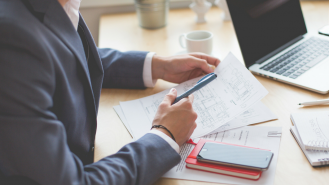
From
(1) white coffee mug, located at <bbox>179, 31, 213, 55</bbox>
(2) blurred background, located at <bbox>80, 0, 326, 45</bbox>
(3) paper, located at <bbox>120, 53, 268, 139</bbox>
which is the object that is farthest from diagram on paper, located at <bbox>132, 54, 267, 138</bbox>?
(2) blurred background, located at <bbox>80, 0, 326, 45</bbox>

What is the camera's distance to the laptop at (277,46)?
0.90 metres

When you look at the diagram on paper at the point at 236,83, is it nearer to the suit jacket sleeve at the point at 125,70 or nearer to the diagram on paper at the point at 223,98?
the diagram on paper at the point at 223,98

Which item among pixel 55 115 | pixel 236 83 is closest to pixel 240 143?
pixel 236 83

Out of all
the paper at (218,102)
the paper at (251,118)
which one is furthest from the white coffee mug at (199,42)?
the paper at (251,118)

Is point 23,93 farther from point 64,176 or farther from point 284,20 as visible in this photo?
point 284,20

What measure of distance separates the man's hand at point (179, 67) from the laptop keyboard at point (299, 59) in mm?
209

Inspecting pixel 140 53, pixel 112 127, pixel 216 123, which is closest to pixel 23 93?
pixel 112 127

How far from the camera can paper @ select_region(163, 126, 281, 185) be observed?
0.57 metres

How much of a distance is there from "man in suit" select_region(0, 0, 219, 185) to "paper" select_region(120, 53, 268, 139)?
0.08 meters

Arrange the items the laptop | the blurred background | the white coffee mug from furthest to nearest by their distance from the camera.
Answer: the blurred background → the white coffee mug → the laptop

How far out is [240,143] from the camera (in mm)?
672

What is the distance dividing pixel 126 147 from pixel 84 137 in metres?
0.11

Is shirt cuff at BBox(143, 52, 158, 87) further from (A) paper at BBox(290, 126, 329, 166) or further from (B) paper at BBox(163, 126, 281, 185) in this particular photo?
(A) paper at BBox(290, 126, 329, 166)

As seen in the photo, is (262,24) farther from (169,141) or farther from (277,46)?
(169,141)
